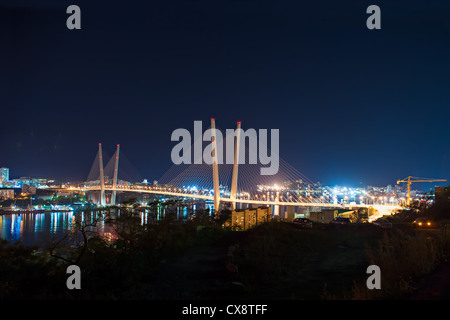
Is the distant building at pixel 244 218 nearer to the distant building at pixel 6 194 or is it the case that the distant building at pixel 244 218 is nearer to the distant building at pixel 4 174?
the distant building at pixel 6 194

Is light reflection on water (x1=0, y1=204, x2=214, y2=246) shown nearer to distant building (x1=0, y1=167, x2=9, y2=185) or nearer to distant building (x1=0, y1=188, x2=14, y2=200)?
distant building (x1=0, y1=188, x2=14, y2=200)

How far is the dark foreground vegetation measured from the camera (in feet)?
13.9

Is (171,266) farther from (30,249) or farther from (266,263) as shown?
(30,249)

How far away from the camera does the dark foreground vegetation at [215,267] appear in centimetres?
425

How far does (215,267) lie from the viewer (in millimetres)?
5305

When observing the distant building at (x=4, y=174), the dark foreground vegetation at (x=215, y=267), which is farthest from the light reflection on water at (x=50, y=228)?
the distant building at (x=4, y=174)

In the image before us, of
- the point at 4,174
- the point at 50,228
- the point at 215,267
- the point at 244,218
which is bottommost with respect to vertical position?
the point at 50,228

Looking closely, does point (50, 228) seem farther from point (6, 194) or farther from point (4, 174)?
point (4, 174)

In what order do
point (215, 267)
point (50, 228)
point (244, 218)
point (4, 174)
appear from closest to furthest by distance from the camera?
1. point (215, 267)
2. point (244, 218)
3. point (50, 228)
4. point (4, 174)

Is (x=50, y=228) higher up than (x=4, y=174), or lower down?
lower down

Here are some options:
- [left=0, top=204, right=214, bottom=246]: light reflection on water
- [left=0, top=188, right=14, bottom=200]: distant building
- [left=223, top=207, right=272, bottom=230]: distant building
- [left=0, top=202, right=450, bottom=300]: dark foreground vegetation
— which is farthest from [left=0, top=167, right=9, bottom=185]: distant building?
[left=0, top=202, right=450, bottom=300]: dark foreground vegetation

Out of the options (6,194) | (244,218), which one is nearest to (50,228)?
(244,218)
